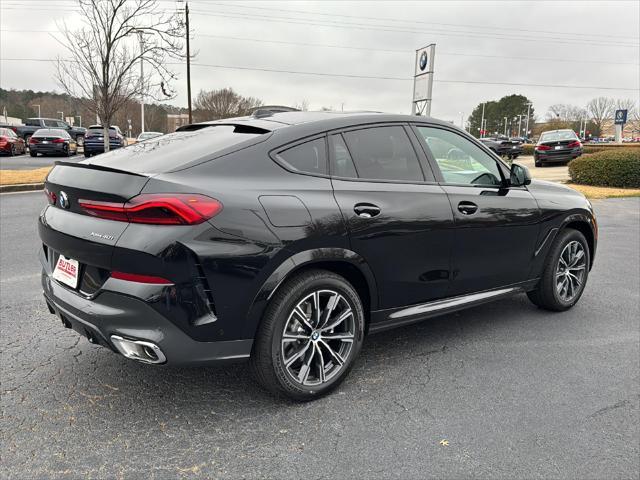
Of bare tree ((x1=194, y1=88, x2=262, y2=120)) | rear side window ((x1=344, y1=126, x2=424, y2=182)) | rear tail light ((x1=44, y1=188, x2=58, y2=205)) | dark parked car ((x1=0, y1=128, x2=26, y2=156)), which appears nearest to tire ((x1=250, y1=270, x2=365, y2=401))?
rear side window ((x1=344, y1=126, x2=424, y2=182))

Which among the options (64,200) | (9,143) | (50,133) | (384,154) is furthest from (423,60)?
(9,143)

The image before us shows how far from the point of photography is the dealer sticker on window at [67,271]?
2.74 metres

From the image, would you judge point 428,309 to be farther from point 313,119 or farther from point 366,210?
point 313,119

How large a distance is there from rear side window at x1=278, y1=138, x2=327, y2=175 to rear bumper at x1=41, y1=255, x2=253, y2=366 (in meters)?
1.03

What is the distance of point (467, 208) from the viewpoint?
3660mm

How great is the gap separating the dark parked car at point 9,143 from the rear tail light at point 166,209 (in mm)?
27396

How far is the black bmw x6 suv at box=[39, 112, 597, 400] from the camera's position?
2.49 metres

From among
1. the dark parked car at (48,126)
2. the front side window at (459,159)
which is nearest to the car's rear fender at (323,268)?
the front side window at (459,159)

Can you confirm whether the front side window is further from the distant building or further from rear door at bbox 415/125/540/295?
the distant building

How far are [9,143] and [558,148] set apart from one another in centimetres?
2662

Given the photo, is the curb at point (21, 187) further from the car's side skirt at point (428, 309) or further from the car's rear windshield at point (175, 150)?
the car's side skirt at point (428, 309)

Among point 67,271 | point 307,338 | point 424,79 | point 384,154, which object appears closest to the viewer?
point 67,271

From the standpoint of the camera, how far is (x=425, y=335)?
4070 mm

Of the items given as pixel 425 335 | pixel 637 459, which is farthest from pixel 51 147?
pixel 637 459
